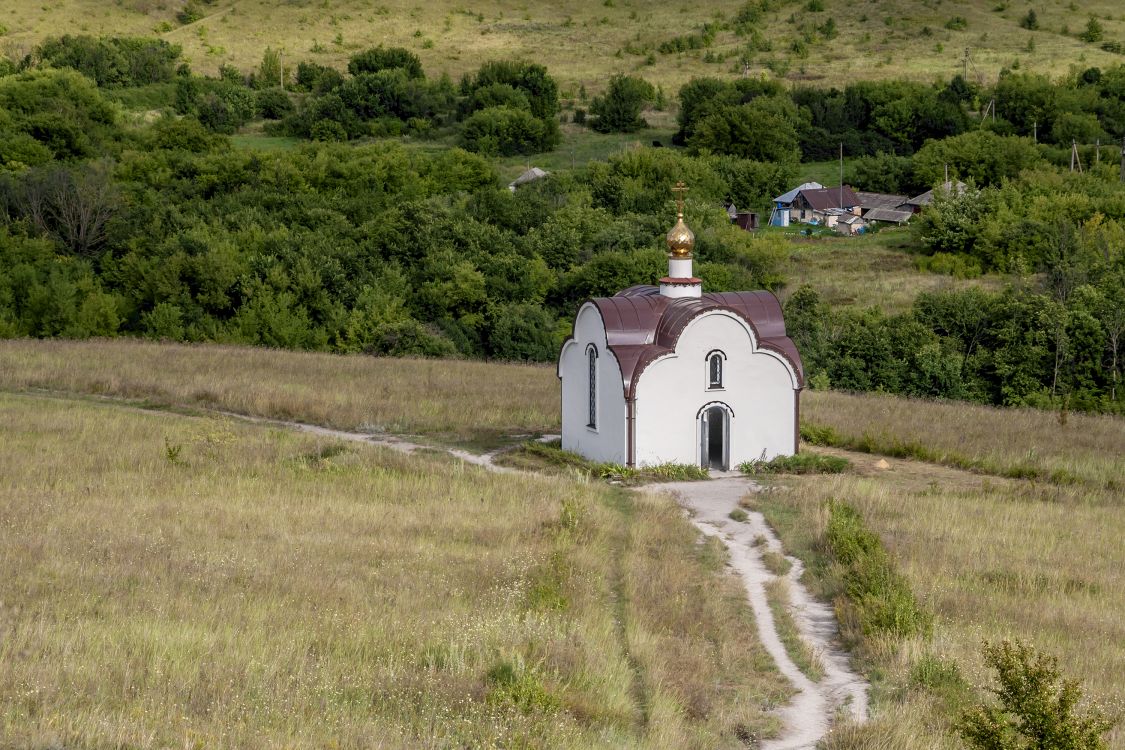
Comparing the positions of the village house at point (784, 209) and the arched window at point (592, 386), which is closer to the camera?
the arched window at point (592, 386)

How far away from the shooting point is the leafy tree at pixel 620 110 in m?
92.1

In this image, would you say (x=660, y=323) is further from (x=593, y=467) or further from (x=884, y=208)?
(x=884, y=208)

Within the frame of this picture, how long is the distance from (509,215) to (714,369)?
39104mm

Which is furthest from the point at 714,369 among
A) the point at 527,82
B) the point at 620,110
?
the point at 527,82

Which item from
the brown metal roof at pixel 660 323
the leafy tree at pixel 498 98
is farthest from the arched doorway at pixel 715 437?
the leafy tree at pixel 498 98

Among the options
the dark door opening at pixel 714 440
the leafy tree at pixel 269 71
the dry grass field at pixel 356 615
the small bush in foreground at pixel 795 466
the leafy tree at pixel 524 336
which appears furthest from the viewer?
the leafy tree at pixel 269 71

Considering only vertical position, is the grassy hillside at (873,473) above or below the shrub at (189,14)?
below

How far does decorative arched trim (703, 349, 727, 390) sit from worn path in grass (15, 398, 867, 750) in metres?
1.80

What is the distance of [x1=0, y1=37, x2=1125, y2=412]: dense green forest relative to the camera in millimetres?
48719

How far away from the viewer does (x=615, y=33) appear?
12606 centimetres

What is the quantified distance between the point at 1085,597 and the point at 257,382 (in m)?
25.1

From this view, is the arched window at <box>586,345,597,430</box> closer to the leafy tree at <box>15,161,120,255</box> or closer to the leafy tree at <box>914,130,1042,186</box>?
the leafy tree at <box>15,161,120,255</box>

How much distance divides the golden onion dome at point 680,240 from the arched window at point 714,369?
7.45 feet

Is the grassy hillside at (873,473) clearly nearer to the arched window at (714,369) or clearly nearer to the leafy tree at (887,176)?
the arched window at (714,369)
